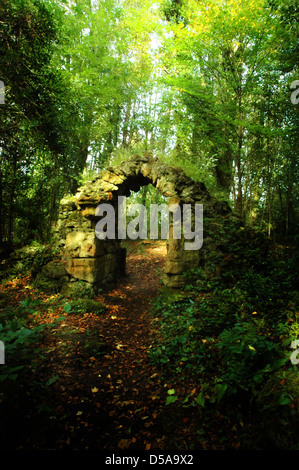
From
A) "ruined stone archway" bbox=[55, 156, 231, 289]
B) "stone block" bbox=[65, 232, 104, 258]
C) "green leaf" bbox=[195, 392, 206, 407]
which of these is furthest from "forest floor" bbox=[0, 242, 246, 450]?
"stone block" bbox=[65, 232, 104, 258]

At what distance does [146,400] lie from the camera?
3.00m

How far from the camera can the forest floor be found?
7.28 ft

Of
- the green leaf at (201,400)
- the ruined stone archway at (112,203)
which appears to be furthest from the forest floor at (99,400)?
the ruined stone archway at (112,203)

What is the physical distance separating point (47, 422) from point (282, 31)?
28.5 ft

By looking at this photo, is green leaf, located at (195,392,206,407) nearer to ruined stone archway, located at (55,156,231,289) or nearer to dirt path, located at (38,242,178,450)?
dirt path, located at (38,242,178,450)

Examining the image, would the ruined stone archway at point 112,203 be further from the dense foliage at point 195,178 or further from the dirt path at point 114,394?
the dirt path at point 114,394

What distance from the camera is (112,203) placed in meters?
7.48

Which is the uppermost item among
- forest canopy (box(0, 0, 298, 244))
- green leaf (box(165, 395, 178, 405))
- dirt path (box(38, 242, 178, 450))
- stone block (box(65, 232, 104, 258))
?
forest canopy (box(0, 0, 298, 244))

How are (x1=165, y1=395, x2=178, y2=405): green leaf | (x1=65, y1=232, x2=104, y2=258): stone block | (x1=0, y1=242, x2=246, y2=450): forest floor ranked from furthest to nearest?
(x1=65, y1=232, x2=104, y2=258): stone block < (x1=165, y1=395, x2=178, y2=405): green leaf < (x1=0, y1=242, x2=246, y2=450): forest floor

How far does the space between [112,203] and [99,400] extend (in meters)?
5.54

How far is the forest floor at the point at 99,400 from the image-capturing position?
2219 mm

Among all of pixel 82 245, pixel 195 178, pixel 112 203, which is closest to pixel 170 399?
pixel 82 245

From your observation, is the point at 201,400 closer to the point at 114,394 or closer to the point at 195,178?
the point at 114,394

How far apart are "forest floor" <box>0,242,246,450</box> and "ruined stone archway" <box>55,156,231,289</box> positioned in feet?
5.34
